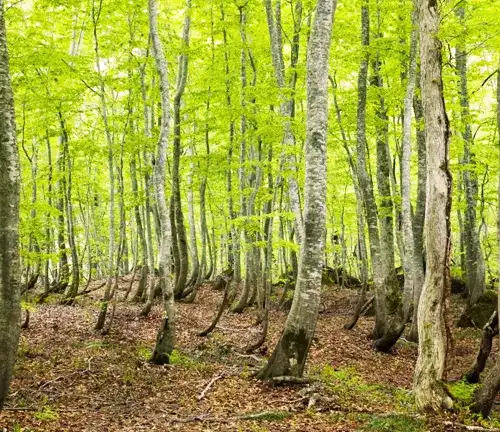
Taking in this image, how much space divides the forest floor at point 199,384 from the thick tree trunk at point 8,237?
1152 millimetres

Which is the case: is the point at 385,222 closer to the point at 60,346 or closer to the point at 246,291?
the point at 246,291

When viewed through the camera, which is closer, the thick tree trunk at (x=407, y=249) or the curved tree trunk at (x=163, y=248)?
the curved tree trunk at (x=163, y=248)

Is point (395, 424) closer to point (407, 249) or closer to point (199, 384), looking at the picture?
point (199, 384)

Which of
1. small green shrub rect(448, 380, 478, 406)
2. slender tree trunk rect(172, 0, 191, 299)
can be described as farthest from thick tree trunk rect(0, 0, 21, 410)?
slender tree trunk rect(172, 0, 191, 299)

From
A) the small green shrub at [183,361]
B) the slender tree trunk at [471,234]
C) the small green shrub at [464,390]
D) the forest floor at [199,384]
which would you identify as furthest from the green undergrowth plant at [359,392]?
the slender tree trunk at [471,234]

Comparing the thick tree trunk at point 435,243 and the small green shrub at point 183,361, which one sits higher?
the thick tree trunk at point 435,243

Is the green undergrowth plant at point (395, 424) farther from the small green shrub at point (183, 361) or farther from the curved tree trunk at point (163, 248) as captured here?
the curved tree trunk at point (163, 248)

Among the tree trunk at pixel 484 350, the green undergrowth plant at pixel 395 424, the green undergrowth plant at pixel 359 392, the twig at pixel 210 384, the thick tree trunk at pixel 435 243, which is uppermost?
the thick tree trunk at pixel 435 243

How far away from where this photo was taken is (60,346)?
1038 centimetres

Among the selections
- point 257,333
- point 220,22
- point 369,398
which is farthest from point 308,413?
point 220,22

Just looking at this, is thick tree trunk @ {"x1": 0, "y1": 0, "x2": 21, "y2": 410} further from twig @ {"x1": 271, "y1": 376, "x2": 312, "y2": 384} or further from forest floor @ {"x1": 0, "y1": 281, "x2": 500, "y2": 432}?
twig @ {"x1": 271, "y1": 376, "x2": 312, "y2": 384}

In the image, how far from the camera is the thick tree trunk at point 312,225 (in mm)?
7707

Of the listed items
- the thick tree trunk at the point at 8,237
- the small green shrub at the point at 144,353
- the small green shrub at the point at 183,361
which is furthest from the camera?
the small green shrub at the point at 144,353

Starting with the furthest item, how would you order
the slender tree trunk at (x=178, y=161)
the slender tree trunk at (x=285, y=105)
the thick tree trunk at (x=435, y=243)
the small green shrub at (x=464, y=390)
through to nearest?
1. the slender tree trunk at (x=178, y=161)
2. the slender tree trunk at (x=285, y=105)
3. the small green shrub at (x=464, y=390)
4. the thick tree trunk at (x=435, y=243)
